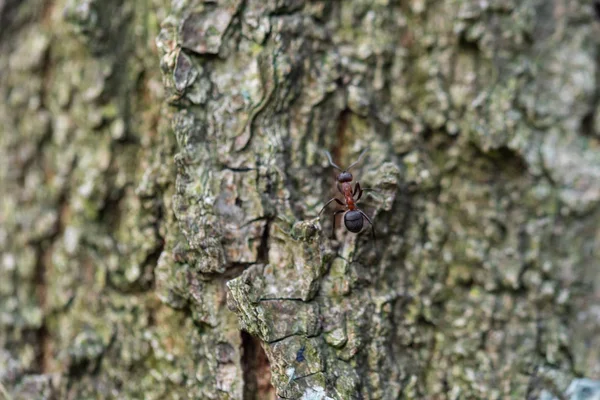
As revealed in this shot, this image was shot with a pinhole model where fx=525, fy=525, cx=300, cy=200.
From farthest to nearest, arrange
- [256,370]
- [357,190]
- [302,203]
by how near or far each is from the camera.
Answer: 1. [357,190]
2. [302,203]
3. [256,370]

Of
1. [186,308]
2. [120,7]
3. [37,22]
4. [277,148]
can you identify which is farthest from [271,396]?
[37,22]

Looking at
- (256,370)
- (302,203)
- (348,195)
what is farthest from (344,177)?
(256,370)

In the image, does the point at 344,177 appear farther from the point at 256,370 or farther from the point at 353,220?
the point at 256,370

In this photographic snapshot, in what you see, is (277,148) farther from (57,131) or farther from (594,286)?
(594,286)

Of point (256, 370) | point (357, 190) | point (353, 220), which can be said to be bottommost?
point (256, 370)

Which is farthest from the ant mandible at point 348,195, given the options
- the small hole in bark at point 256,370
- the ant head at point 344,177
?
the small hole in bark at point 256,370

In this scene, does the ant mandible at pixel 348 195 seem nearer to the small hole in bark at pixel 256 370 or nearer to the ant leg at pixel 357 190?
the ant leg at pixel 357 190

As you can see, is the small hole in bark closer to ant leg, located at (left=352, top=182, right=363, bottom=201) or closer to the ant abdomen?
the ant abdomen
